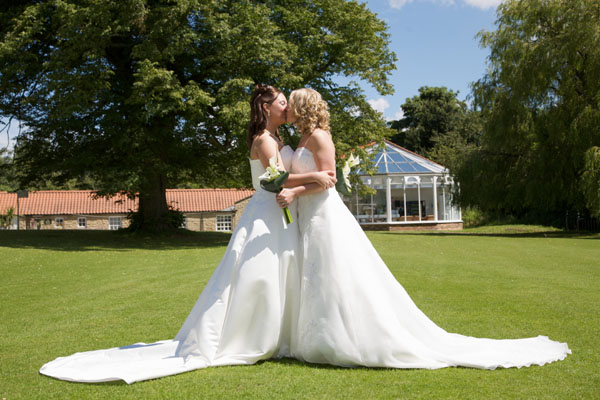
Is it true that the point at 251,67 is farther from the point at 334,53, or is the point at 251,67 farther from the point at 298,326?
the point at 298,326

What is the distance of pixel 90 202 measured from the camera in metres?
42.6

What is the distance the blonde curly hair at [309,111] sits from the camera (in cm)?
463

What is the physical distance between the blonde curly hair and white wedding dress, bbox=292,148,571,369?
255 millimetres

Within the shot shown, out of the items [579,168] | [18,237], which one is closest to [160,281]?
[18,237]

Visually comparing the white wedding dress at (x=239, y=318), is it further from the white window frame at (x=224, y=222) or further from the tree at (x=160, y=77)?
the white window frame at (x=224, y=222)

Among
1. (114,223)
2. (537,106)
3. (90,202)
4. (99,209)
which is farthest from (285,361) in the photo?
(90,202)

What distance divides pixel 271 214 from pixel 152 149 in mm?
17159

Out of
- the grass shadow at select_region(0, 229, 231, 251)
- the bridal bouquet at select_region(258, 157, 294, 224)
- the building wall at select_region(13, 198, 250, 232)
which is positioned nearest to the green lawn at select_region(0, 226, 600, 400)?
the bridal bouquet at select_region(258, 157, 294, 224)

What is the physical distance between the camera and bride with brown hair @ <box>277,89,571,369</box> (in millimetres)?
4266

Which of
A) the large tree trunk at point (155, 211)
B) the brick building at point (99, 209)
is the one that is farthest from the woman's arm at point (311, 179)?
the brick building at point (99, 209)

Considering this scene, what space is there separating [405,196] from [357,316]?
33.5 meters

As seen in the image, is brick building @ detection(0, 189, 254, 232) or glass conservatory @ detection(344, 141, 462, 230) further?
brick building @ detection(0, 189, 254, 232)

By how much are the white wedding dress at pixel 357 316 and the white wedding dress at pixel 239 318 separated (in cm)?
17

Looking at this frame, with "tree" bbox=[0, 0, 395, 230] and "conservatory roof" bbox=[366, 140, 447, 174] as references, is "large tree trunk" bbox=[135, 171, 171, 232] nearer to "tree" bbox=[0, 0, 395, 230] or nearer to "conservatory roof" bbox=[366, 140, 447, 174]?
"tree" bbox=[0, 0, 395, 230]
